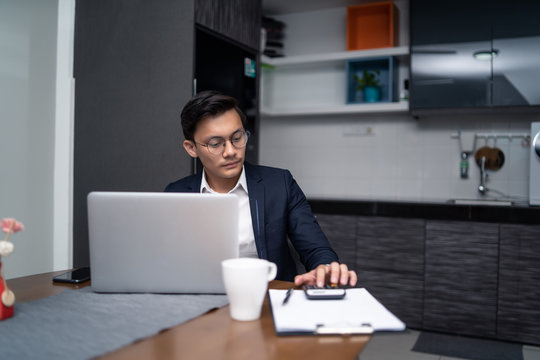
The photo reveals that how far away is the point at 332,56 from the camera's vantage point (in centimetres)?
381

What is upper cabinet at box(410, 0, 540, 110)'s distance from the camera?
125 inches

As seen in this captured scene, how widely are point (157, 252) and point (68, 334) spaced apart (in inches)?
10.2

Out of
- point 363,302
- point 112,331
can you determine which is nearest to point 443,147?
point 363,302

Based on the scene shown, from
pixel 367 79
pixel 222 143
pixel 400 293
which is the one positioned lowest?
pixel 400 293

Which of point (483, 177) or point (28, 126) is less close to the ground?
point (28, 126)

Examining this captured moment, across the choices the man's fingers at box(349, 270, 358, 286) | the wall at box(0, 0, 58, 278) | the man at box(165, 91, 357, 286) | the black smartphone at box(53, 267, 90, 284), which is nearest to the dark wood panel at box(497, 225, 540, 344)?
the man at box(165, 91, 357, 286)

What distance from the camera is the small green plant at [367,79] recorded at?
3795mm

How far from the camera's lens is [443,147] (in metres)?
3.69

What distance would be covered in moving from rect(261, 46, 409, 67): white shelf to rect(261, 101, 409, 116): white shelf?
37 centimetres

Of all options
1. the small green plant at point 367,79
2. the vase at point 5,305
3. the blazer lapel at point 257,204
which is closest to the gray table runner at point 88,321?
the vase at point 5,305

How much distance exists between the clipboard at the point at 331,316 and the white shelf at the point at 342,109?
2.73 metres

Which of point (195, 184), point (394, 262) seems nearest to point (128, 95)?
point (195, 184)

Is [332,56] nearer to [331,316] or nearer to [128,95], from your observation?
[128,95]

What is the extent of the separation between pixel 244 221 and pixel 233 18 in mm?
1714
